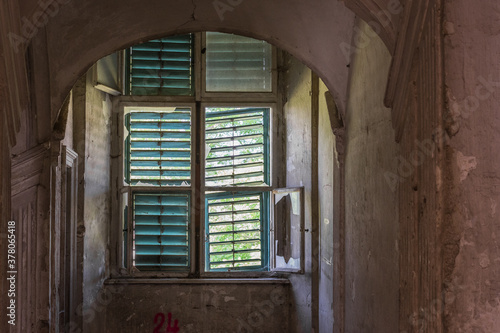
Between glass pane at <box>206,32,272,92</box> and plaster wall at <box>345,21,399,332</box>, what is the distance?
2885 millimetres

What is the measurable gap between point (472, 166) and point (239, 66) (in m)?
4.84

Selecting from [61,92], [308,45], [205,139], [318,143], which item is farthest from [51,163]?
[205,139]

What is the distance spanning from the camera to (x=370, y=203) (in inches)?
120

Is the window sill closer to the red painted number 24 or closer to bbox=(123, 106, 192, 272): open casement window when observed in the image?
bbox=(123, 106, 192, 272): open casement window

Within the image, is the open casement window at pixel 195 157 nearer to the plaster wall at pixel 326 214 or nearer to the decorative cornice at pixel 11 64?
the plaster wall at pixel 326 214

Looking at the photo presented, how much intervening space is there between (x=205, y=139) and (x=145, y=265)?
148cm

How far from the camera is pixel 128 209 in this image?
6.38m

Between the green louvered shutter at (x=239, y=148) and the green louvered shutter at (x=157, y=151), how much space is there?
0.25 m

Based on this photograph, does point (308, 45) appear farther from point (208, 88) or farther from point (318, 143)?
point (208, 88)

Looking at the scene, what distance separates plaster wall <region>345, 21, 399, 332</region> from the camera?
8.64 ft

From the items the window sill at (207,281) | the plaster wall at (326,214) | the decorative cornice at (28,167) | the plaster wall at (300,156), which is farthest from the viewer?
the window sill at (207,281)

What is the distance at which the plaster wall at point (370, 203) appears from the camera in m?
2.63

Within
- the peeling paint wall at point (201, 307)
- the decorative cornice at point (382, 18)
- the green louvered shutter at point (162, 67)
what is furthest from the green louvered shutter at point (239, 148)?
the decorative cornice at point (382, 18)

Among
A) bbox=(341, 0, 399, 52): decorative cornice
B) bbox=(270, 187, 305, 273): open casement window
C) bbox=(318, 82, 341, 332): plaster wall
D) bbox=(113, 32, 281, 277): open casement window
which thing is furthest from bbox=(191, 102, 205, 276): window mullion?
bbox=(341, 0, 399, 52): decorative cornice
